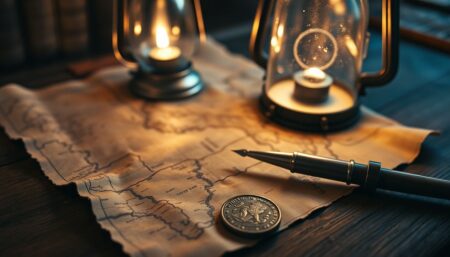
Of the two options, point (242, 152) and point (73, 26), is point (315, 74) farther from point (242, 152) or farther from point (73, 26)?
point (73, 26)

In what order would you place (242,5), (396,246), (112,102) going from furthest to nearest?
(242,5) → (112,102) → (396,246)

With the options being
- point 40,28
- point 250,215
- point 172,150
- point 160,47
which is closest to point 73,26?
point 40,28

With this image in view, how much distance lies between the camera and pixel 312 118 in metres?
0.71

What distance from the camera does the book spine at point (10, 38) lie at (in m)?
0.81

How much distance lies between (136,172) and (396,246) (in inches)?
12.2

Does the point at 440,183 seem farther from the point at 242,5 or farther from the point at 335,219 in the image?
the point at 242,5

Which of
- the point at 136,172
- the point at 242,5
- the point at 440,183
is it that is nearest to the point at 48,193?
the point at 136,172

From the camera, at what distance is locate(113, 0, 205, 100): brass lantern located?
0.78 meters

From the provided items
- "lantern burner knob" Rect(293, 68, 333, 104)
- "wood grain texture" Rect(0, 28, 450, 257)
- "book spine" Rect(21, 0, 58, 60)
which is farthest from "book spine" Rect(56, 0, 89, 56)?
"lantern burner knob" Rect(293, 68, 333, 104)

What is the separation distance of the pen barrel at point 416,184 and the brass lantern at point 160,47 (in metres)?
0.34

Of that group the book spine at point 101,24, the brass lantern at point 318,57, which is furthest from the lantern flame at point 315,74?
the book spine at point 101,24

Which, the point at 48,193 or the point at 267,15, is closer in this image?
the point at 48,193

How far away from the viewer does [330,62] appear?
72 centimetres

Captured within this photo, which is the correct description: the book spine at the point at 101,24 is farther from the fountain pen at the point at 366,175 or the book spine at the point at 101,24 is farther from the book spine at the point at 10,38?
the fountain pen at the point at 366,175
